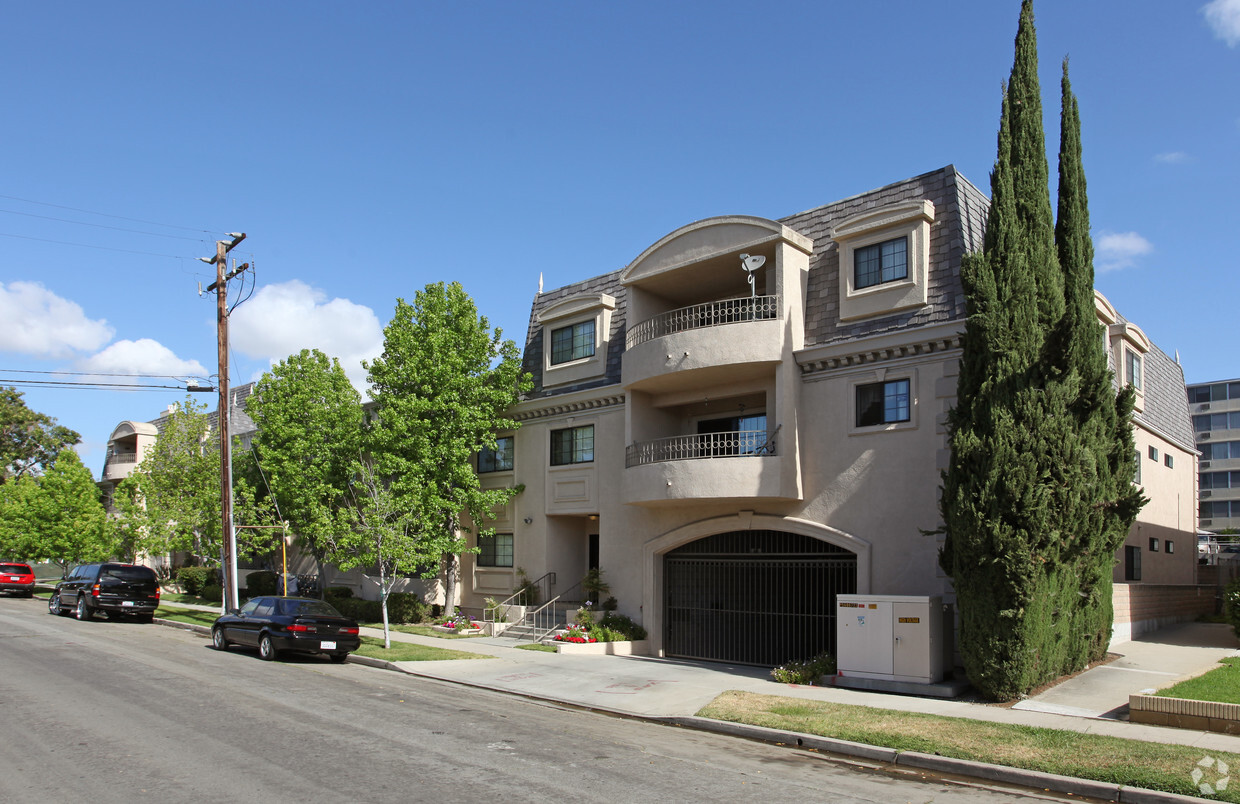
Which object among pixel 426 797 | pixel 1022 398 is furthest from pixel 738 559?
pixel 426 797

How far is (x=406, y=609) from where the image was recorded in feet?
91.0

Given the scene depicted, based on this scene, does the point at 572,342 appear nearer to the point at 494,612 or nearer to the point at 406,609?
the point at 494,612

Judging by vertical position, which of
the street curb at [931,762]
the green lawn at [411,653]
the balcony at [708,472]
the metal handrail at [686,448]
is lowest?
the green lawn at [411,653]

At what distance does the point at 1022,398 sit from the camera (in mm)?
14367

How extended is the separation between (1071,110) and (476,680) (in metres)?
16.8

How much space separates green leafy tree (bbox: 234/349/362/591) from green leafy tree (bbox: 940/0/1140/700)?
18518 millimetres

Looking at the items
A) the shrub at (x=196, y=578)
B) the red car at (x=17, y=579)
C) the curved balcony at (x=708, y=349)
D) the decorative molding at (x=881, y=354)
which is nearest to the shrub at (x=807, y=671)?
the decorative molding at (x=881, y=354)

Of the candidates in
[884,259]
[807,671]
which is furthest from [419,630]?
[884,259]

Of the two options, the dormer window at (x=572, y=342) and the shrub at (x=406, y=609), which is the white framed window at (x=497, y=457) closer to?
the dormer window at (x=572, y=342)

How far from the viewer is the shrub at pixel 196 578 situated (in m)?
39.2

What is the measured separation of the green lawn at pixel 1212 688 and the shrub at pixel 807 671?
18.2ft

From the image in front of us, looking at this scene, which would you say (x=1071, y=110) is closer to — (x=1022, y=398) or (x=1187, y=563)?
(x=1022, y=398)

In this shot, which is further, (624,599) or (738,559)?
(624,599)

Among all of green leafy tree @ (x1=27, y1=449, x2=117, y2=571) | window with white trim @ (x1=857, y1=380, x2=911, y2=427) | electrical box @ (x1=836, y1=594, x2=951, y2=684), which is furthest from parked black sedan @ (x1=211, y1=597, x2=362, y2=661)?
green leafy tree @ (x1=27, y1=449, x2=117, y2=571)
